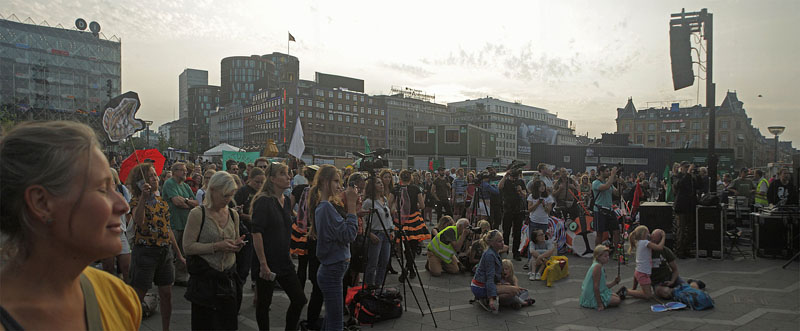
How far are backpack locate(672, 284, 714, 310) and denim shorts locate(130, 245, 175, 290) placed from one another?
6.49m

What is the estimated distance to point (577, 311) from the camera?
19.8ft

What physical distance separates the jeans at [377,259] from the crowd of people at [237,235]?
0.06 feet

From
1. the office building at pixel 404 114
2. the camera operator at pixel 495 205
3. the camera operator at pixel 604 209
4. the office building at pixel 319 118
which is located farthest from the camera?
the office building at pixel 404 114

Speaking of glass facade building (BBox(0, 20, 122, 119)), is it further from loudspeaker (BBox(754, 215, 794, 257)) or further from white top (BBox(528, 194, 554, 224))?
loudspeaker (BBox(754, 215, 794, 257))

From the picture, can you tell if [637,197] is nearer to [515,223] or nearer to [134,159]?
[515,223]

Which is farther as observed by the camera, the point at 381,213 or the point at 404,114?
the point at 404,114

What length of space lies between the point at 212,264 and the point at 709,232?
31.8 ft

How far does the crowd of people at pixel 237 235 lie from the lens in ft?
3.54

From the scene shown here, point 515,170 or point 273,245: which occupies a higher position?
point 515,170

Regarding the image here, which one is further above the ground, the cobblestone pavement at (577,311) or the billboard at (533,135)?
the billboard at (533,135)

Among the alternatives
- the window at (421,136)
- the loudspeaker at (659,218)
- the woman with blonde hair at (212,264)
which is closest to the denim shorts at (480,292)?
the woman with blonde hair at (212,264)

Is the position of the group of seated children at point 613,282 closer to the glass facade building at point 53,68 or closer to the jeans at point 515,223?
the jeans at point 515,223

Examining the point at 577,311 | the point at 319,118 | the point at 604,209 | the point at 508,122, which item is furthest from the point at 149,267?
the point at 508,122

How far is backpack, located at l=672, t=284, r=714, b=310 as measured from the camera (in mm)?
5950
